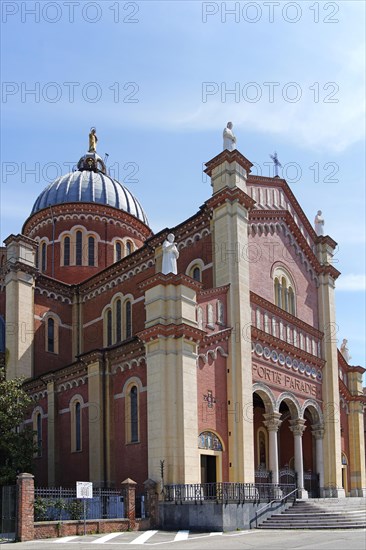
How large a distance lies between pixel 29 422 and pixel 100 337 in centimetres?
624

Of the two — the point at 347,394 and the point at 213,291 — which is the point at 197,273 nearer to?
the point at 213,291

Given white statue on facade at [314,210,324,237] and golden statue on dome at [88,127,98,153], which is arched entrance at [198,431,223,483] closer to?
white statue on facade at [314,210,324,237]

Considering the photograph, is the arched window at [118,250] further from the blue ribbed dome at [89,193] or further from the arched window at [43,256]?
the arched window at [43,256]

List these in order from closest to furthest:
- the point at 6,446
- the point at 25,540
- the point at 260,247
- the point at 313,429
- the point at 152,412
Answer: the point at 25,540
the point at 152,412
the point at 6,446
the point at 260,247
the point at 313,429

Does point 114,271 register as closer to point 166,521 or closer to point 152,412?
point 152,412

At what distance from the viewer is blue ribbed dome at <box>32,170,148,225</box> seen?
160ft

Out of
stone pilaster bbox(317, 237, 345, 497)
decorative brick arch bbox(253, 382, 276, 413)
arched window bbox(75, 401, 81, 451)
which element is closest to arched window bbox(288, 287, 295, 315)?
stone pilaster bbox(317, 237, 345, 497)

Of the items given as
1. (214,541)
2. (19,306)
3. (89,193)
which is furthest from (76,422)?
(89,193)

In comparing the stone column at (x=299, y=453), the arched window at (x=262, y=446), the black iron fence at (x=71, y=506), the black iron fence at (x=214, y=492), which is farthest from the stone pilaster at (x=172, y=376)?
the arched window at (x=262, y=446)

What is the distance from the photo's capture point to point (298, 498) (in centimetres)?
3212

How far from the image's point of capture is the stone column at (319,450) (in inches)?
1435

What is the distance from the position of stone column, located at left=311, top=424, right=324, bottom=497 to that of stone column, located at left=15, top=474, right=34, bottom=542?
1872 centimetres

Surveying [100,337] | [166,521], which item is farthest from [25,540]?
[100,337]

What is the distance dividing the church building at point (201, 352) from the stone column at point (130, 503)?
1.40 m
